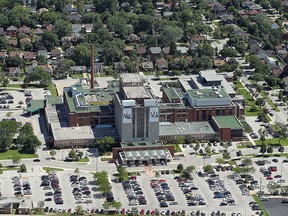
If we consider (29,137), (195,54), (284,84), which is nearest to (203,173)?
(29,137)

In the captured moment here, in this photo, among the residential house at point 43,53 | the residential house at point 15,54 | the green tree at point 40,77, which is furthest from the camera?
the residential house at point 15,54

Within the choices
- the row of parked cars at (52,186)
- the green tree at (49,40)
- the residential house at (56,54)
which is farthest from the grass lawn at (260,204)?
the green tree at (49,40)

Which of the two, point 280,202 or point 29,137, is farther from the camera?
point 29,137

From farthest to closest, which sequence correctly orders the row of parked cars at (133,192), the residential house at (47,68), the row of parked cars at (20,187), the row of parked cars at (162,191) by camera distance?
the residential house at (47,68)
the row of parked cars at (20,187)
the row of parked cars at (162,191)
the row of parked cars at (133,192)

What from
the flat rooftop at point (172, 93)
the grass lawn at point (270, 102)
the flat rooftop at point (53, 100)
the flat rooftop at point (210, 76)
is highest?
the flat rooftop at point (210, 76)

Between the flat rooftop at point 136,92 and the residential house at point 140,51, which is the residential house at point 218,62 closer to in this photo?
the residential house at point 140,51

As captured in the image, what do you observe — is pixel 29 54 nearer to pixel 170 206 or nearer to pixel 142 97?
pixel 142 97
